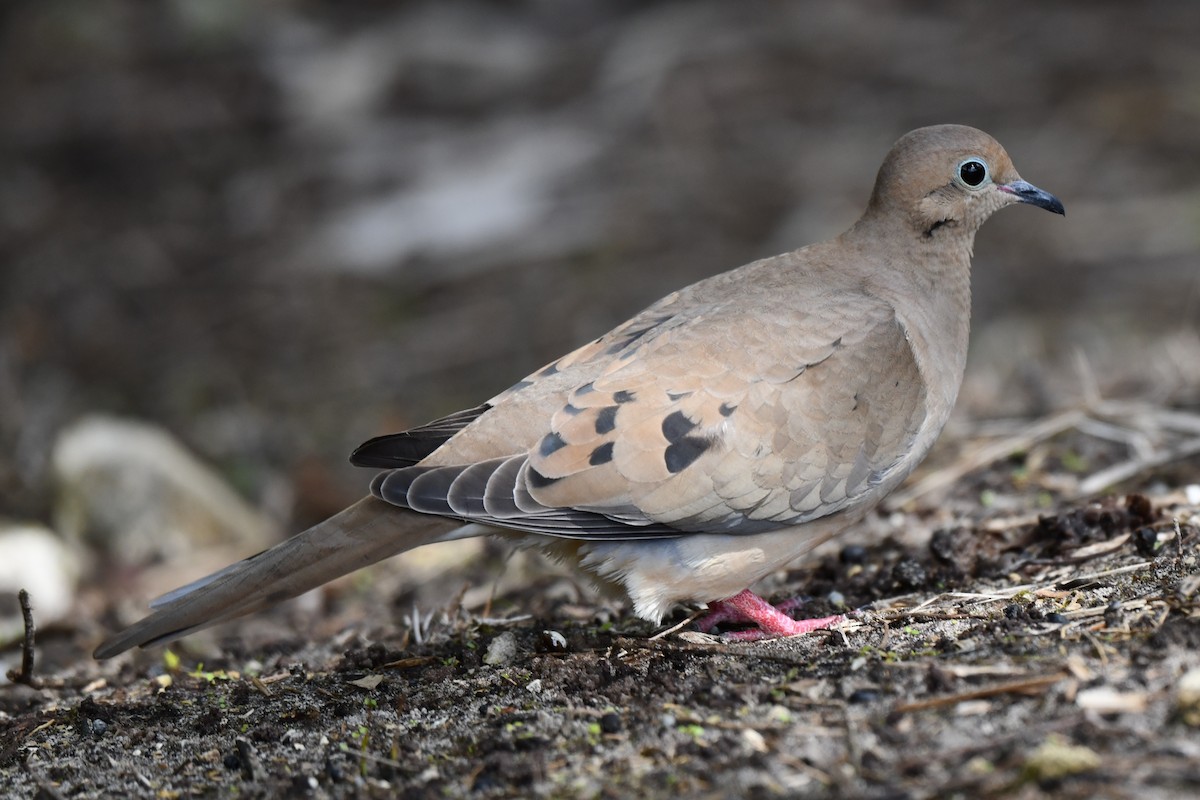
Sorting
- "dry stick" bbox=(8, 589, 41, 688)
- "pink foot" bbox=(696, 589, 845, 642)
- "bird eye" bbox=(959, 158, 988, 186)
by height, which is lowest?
"pink foot" bbox=(696, 589, 845, 642)

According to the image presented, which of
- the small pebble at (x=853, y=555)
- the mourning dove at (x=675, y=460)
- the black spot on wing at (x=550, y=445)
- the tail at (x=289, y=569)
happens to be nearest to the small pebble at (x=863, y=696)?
the mourning dove at (x=675, y=460)

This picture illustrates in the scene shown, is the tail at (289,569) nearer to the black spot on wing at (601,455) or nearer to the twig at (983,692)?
the black spot on wing at (601,455)

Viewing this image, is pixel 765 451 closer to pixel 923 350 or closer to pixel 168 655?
pixel 923 350

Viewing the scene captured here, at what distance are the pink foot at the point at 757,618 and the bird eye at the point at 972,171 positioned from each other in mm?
1576

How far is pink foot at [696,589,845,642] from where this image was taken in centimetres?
399

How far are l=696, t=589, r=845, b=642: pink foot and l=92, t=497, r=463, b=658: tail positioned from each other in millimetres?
929

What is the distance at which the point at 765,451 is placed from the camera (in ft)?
13.1

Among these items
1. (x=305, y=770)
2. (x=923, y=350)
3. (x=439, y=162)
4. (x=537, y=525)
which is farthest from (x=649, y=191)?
(x=305, y=770)

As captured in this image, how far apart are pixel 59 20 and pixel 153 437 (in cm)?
543

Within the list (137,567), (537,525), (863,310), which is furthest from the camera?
(137,567)

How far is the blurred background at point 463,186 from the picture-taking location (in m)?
8.17

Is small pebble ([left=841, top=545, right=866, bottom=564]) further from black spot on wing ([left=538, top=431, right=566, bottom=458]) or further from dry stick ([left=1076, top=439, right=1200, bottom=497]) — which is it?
black spot on wing ([left=538, top=431, right=566, bottom=458])

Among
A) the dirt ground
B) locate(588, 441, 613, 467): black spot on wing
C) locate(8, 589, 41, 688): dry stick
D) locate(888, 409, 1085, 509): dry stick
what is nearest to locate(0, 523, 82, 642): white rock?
the dirt ground

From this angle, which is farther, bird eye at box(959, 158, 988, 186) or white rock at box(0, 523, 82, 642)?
white rock at box(0, 523, 82, 642)
